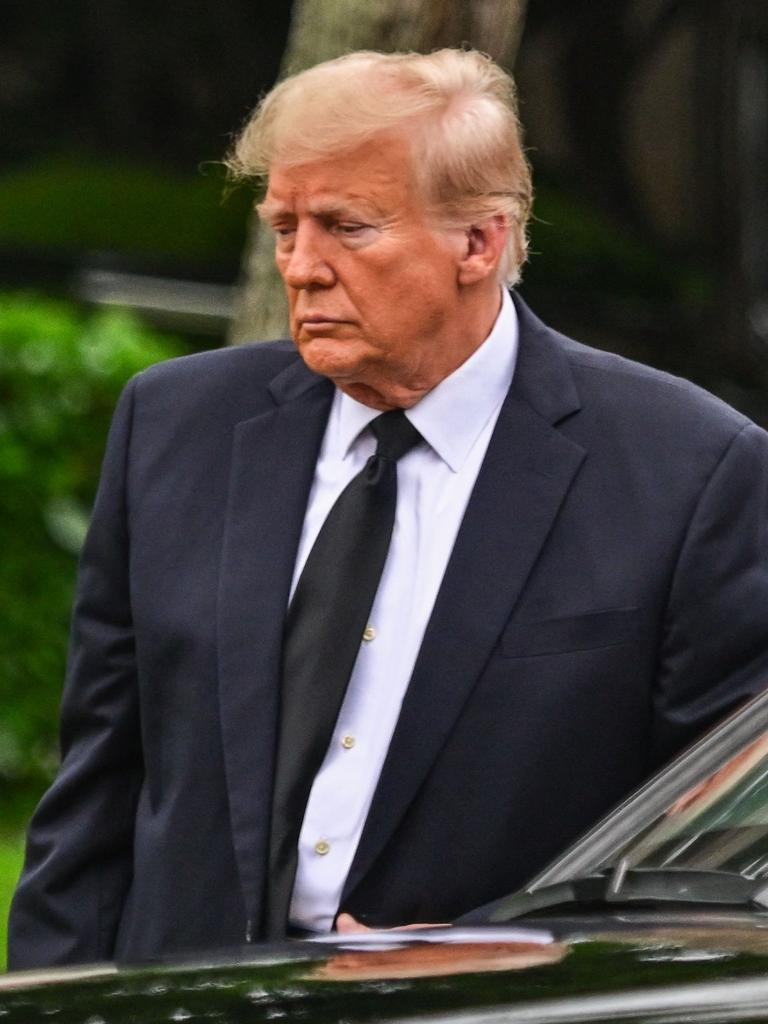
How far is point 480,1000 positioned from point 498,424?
3.65ft

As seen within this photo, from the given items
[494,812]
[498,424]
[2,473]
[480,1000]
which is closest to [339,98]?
[498,424]

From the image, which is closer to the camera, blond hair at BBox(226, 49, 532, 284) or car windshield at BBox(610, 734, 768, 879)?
car windshield at BBox(610, 734, 768, 879)

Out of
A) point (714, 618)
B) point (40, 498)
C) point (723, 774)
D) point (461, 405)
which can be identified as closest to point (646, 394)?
point (461, 405)

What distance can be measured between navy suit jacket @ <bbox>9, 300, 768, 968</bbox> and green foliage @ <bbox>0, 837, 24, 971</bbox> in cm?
257

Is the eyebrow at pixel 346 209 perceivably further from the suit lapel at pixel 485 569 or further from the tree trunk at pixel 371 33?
the tree trunk at pixel 371 33

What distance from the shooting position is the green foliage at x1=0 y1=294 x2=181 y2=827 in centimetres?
670

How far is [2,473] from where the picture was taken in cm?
668

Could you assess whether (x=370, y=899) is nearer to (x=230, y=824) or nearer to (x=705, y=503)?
(x=230, y=824)

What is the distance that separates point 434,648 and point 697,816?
0.43m

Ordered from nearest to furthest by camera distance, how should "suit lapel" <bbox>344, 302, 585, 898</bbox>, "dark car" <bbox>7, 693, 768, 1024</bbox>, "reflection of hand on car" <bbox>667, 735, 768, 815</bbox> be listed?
"dark car" <bbox>7, 693, 768, 1024</bbox> → "reflection of hand on car" <bbox>667, 735, 768, 815</bbox> → "suit lapel" <bbox>344, 302, 585, 898</bbox>

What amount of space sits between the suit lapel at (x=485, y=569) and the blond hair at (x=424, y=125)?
0.81 feet

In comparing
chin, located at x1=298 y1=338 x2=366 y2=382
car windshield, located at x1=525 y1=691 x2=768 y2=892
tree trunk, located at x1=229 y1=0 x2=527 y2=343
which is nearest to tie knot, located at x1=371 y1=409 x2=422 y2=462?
chin, located at x1=298 y1=338 x2=366 y2=382

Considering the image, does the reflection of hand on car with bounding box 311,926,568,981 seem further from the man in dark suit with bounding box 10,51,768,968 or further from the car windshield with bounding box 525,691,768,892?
the man in dark suit with bounding box 10,51,768,968

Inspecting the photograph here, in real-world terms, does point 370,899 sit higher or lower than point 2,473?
higher
